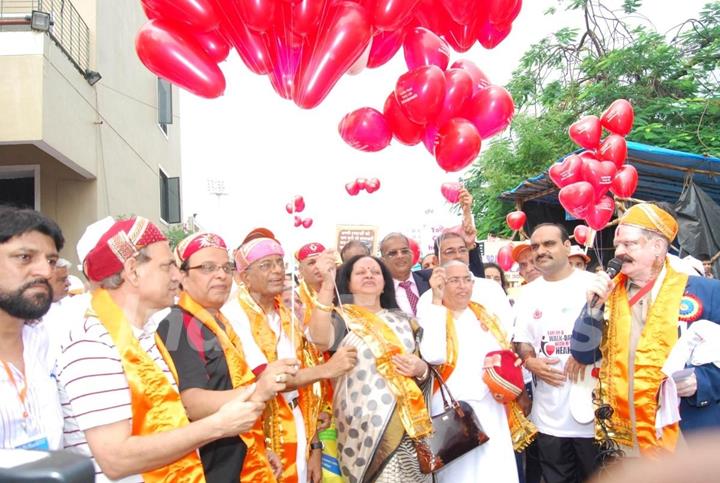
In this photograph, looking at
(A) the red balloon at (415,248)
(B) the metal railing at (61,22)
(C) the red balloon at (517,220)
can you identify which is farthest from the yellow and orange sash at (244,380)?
(C) the red balloon at (517,220)

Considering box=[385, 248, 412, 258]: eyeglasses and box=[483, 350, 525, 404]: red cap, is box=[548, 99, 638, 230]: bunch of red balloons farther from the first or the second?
box=[483, 350, 525, 404]: red cap

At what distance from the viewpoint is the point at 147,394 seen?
6.29 ft

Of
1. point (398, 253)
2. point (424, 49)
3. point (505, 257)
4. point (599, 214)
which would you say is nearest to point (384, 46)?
point (424, 49)

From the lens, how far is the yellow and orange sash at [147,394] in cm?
190

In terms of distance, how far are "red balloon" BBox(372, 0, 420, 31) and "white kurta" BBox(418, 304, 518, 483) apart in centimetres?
153

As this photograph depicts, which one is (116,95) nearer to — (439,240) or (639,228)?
(439,240)

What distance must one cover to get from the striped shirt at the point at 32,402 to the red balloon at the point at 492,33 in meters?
2.86

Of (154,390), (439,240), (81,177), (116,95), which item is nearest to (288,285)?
(439,240)

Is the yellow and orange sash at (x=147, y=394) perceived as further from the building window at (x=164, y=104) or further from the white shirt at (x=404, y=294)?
the building window at (x=164, y=104)

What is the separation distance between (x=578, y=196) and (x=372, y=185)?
6.90ft

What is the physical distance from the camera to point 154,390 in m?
1.94

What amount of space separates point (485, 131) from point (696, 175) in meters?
4.74

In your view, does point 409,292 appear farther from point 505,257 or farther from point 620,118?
point 505,257

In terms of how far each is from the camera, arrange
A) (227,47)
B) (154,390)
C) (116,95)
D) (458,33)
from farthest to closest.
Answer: (116,95)
(458,33)
(227,47)
(154,390)
